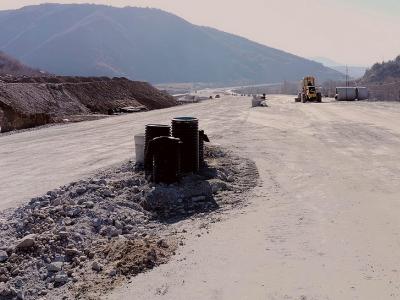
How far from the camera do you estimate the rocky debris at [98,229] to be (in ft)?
21.2

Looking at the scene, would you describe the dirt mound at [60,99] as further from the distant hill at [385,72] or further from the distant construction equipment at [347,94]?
→ the distant hill at [385,72]

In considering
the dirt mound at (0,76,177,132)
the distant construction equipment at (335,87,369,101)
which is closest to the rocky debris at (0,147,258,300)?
the dirt mound at (0,76,177,132)

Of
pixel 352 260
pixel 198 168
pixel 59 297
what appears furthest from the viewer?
pixel 198 168

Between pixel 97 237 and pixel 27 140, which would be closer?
pixel 97 237

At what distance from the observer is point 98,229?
26.2 feet

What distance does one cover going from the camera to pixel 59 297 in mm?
6082

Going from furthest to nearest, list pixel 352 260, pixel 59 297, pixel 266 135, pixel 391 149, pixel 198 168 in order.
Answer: pixel 266 135
pixel 391 149
pixel 198 168
pixel 352 260
pixel 59 297

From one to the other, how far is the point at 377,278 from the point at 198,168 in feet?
18.0

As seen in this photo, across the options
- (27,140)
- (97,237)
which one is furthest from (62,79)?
(97,237)

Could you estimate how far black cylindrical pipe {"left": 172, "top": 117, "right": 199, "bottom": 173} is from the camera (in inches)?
422

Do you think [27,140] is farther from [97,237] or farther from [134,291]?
[134,291]

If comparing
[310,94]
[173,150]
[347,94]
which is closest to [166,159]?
[173,150]

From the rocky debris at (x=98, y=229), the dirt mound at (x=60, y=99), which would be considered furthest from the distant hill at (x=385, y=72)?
the rocky debris at (x=98, y=229)

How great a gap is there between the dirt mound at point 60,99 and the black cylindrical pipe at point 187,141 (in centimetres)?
1757
